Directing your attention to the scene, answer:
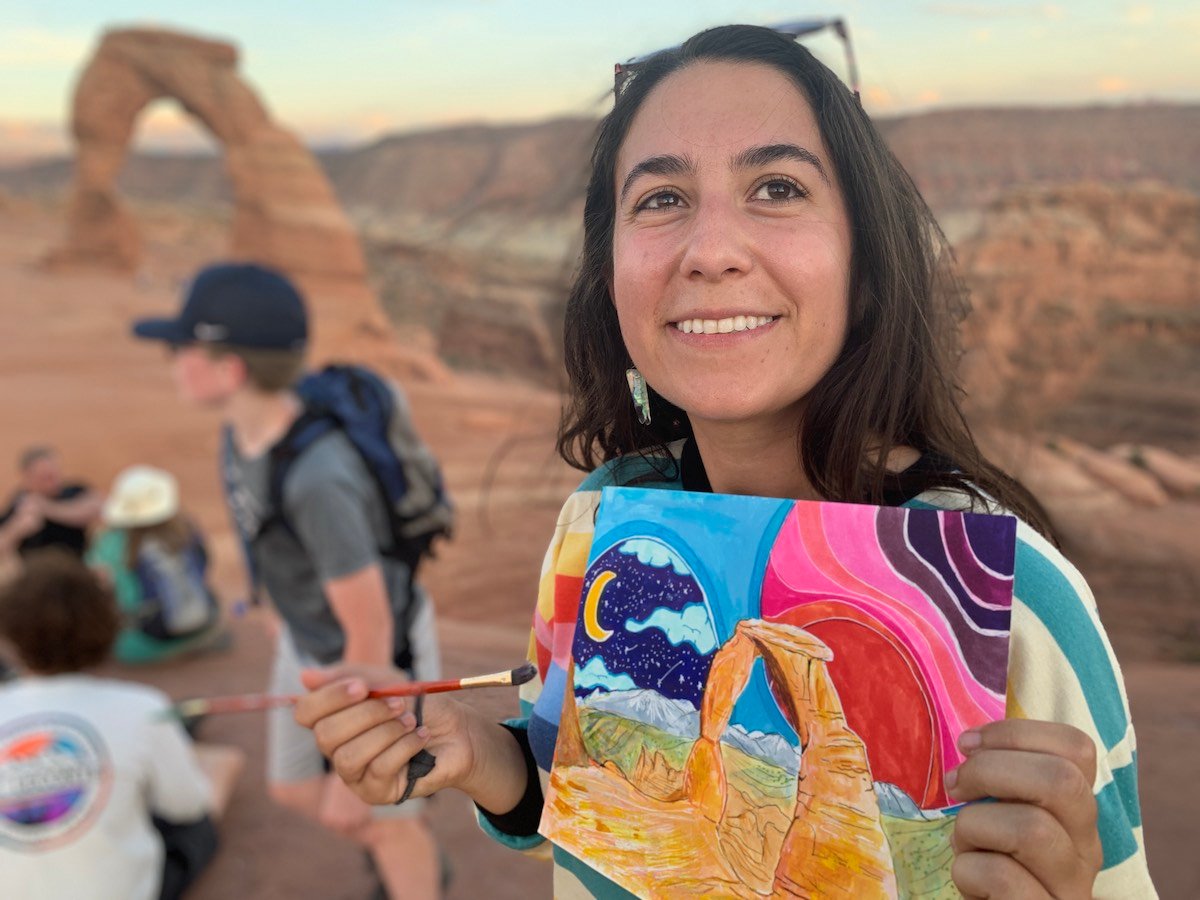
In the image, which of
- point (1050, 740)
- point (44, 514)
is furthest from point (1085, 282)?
point (1050, 740)

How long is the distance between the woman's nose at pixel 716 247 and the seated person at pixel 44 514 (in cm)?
549

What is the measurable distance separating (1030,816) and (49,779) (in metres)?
2.56

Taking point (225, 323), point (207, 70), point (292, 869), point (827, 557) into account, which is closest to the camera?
point (827, 557)

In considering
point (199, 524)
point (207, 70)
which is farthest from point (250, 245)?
point (199, 524)

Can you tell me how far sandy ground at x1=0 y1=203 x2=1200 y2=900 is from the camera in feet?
11.6

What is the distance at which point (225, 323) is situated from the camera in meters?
2.63

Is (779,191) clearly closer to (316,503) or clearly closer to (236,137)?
(316,503)

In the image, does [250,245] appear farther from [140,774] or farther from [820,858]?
[820,858]

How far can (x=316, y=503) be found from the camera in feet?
7.49

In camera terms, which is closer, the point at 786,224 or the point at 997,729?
→ the point at 997,729

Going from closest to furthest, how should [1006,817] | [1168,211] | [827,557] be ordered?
[1006,817] → [827,557] → [1168,211]

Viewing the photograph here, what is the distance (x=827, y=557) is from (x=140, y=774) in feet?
8.29

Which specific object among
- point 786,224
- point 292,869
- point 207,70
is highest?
point 207,70

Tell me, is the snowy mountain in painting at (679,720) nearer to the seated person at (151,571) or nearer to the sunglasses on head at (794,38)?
the sunglasses on head at (794,38)
